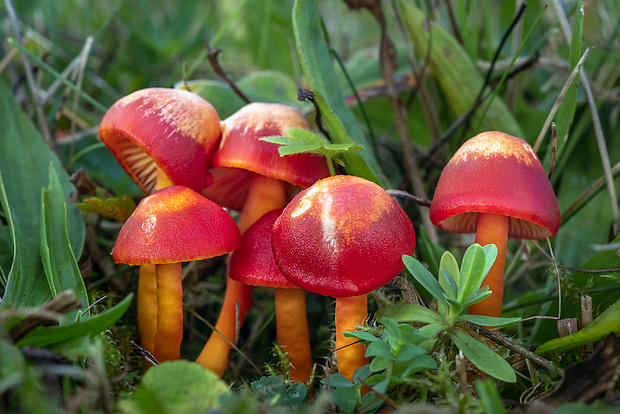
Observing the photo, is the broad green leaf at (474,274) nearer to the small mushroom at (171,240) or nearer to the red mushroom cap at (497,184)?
the red mushroom cap at (497,184)

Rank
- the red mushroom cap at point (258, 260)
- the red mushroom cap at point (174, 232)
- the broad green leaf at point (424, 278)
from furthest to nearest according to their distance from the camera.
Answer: the red mushroom cap at point (258, 260), the red mushroom cap at point (174, 232), the broad green leaf at point (424, 278)

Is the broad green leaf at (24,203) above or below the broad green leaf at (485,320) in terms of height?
above

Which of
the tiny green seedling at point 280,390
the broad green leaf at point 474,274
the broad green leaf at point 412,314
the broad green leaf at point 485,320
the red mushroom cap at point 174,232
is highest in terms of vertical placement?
the red mushroom cap at point 174,232

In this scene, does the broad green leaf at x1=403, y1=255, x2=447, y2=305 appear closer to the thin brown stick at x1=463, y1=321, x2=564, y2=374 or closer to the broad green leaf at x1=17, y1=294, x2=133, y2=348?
the thin brown stick at x1=463, y1=321, x2=564, y2=374

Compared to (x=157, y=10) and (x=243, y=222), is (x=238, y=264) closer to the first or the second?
(x=243, y=222)

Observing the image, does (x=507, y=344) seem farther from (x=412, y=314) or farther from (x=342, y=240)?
(x=342, y=240)

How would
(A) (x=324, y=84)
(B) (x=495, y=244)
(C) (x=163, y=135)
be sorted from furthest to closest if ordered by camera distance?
(A) (x=324, y=84) < (C) (x=163, y=135) < (B) (x=495, y=244)

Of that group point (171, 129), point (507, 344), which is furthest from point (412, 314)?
point (171, 129)

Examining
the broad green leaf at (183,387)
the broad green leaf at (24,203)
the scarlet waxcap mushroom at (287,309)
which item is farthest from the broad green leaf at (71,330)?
the scarlet waxcap mushroom at (287,309)
